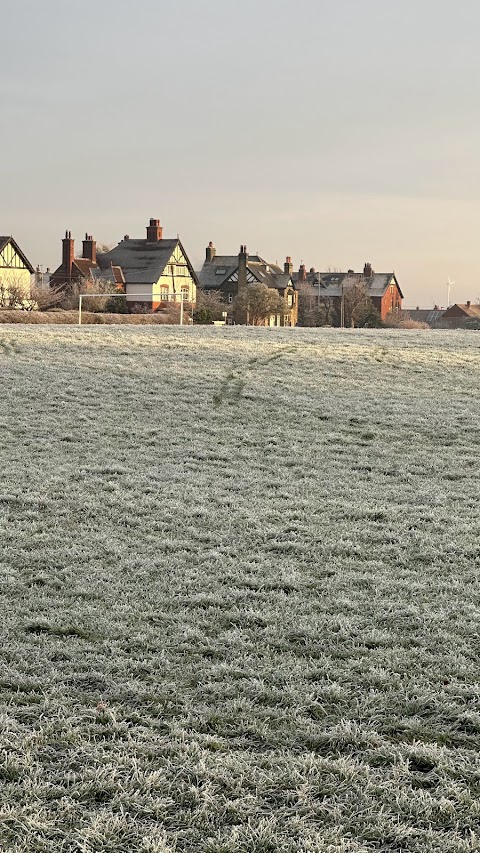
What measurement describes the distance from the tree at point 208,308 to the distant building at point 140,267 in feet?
5.14

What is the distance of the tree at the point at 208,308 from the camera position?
1663 inches

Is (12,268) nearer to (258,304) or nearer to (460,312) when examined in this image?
(258,304)

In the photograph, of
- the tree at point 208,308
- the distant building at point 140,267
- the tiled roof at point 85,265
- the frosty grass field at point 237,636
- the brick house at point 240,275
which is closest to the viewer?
the frosty grass field at point 237,636

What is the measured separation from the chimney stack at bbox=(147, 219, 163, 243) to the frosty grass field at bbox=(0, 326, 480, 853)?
5114 centimetres

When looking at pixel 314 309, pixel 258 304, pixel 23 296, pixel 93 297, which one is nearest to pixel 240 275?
pixel 314 309

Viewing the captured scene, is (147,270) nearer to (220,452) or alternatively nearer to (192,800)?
(220,452)

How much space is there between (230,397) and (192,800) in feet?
42.3

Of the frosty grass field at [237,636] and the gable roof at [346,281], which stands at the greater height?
the gable roof at [346,281]

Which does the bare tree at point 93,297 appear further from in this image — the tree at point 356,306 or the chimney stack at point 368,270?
the chimney stack at point 368,270

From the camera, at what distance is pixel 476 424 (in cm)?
1433

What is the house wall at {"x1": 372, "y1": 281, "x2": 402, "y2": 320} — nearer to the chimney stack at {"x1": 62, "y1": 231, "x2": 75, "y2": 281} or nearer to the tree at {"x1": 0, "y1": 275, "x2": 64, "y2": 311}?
the chimney stack at {"x1": 62, "y1": 231, "x2": 75, "y2": 281}

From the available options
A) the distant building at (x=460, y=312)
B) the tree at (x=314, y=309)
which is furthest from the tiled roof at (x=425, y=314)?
the tree at (x=314, y=309)

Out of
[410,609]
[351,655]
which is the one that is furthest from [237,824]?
[410,609]

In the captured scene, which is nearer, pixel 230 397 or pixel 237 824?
pixel 237 824
